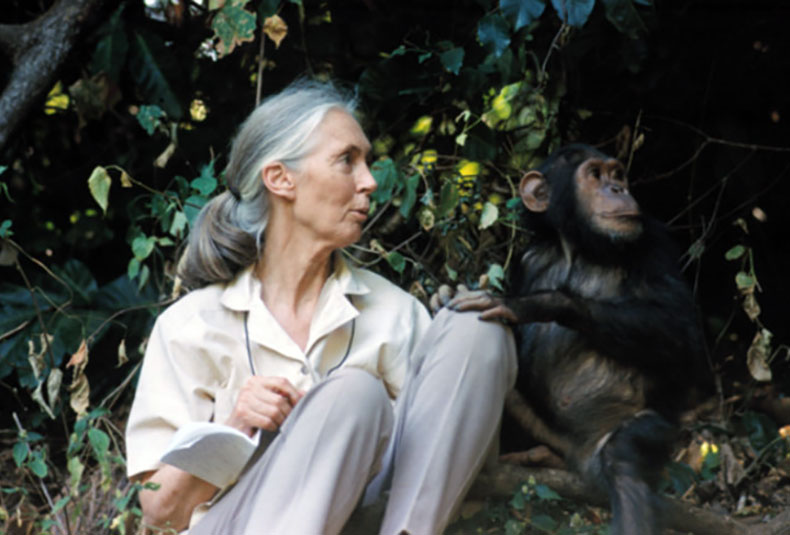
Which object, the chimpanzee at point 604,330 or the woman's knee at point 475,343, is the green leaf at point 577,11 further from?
the woman's knee at point 475,343

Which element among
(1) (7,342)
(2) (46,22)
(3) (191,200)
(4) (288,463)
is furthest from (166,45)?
(4) (288,463)

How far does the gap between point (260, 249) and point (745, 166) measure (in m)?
2.18

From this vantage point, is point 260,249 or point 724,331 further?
point 724,331

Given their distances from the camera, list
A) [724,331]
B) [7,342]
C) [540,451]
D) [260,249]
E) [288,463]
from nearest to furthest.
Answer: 1. [288,463]
2. [260,249]
3. [540,451]
4. [7,342]
5. [724,331]

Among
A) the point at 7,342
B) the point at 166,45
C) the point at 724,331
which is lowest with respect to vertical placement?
the point at 724,331

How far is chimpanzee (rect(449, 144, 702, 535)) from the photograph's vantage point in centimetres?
283

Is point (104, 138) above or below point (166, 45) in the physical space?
below

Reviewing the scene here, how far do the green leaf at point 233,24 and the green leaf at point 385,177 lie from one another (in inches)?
21.7

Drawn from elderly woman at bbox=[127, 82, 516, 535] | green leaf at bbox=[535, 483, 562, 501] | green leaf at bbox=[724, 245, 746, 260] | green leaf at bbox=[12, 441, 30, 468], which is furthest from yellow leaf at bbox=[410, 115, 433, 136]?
green leaf at bbox=[12, 441, 30, 468]

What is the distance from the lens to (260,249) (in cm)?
271

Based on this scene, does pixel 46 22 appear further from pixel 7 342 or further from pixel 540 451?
pixel 540 451

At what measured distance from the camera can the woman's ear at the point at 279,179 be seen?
2.65 m

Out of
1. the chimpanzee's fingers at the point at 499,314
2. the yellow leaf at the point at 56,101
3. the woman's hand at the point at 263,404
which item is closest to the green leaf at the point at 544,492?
the chimpanzee's fingers at the point at 499,314

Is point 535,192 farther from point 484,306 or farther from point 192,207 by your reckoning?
point 192,207
